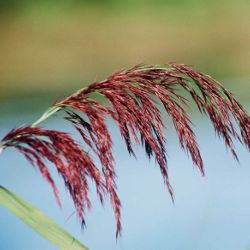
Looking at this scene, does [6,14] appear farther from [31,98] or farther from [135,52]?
[135,52]

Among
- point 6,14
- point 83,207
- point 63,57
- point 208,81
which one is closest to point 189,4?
point 63,57

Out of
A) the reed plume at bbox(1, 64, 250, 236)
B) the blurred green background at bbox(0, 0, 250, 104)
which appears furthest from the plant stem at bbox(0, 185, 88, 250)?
the blurred green background at bbox(0, 0, 250, 104)

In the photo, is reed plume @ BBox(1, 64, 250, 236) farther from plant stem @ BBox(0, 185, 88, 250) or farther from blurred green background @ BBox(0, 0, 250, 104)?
blurred green background @ BBox(0, 0, 250, 104)

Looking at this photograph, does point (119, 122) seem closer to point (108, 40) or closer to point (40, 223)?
point (40, 223)

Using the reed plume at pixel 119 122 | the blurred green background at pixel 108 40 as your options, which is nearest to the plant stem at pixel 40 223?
the reed plume at pixel 119 122

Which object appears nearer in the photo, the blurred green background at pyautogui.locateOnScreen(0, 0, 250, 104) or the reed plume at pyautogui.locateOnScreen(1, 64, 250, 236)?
the reed plume at pyautogui.locateOnScreen(1, 64, 250, 236)

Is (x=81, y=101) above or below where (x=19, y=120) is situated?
above

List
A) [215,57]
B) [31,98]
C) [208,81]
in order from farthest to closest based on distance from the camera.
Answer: [215,57] < [31,98] < [208,81]
